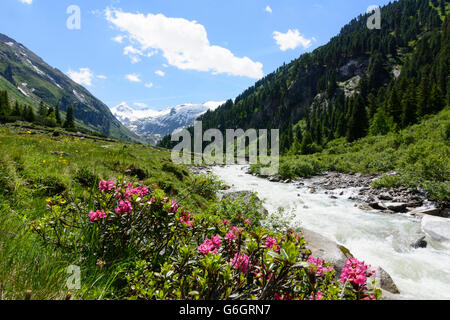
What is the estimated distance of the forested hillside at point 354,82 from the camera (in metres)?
64.4

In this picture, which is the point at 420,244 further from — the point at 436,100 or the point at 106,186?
the point at 436,100

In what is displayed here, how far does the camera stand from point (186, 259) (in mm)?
1992

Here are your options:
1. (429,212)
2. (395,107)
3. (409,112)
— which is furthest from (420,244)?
(395,107)

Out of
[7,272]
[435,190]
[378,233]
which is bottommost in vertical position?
[378,233]

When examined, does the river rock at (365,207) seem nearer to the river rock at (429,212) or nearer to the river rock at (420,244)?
the river rock at (429,212)

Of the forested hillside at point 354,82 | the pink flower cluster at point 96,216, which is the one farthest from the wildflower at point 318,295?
the forested hillside at point 354,82

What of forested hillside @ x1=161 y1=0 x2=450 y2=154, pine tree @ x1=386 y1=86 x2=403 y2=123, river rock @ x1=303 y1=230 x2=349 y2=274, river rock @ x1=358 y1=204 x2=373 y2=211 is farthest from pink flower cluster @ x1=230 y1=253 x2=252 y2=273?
pine tree @ x1=386 y1=86 x2=403 y2=123

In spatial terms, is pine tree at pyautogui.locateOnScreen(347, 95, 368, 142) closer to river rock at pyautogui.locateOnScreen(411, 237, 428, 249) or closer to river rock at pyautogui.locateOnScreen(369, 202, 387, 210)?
river rock at pyautogui.locateOnScreen(369, 202, 387, 210)

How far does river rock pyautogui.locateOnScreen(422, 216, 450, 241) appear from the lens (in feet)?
26.7

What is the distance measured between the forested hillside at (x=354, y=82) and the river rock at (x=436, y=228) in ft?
163
